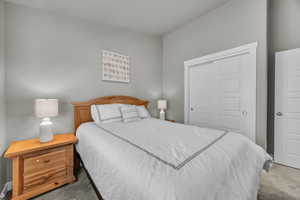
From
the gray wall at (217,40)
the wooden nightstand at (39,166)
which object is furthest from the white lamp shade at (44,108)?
the gray wall at (217,40)

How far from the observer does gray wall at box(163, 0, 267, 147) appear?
1993 millimetres

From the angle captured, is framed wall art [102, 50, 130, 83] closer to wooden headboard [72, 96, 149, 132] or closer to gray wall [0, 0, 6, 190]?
wooden headboard [72, 96, 149, 132]

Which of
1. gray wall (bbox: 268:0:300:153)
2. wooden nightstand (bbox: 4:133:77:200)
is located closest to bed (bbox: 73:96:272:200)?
wooden nightstand (bbox: 4:133:77:200)

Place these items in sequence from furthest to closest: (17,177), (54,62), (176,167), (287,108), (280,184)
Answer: (54,62), (287,108), (280,184), (17,177), (176,167)

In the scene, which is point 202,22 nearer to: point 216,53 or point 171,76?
point 216,53

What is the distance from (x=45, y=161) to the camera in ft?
5.40

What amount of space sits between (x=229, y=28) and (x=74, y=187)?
138 inches

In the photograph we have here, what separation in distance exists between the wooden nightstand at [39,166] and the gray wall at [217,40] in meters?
2.47

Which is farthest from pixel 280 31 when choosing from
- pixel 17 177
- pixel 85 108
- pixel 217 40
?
pixel 17 177

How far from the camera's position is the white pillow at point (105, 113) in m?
2.31

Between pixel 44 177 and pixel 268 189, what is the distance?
110 inches

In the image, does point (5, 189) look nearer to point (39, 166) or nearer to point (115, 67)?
point (39, 166)

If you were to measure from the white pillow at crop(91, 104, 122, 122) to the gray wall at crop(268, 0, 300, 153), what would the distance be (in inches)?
105

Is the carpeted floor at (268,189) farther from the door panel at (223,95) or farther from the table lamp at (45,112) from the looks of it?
the table lamp at (45,112)
